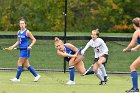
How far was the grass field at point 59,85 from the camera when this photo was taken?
44.5ft

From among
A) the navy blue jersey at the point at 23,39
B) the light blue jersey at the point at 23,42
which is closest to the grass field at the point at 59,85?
the light blue jersey at the point at 23,42

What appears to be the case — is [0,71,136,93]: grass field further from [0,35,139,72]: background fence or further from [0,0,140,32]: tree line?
[0,0,140,32]: tree line

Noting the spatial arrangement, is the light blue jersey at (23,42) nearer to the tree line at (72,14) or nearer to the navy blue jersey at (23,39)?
the navy blue jersey at (23,39)

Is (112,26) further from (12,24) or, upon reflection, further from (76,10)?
(12,24)

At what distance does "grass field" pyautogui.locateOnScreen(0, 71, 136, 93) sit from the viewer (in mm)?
13555

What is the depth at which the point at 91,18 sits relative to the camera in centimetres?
3975

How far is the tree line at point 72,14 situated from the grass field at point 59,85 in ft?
51.0

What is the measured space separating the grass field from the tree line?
15537mm

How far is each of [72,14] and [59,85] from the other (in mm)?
23188

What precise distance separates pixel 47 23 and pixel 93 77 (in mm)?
17424

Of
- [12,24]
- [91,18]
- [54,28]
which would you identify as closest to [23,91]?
[54,28]

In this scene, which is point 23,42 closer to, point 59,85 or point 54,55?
point 59,85

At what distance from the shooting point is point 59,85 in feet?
48.9

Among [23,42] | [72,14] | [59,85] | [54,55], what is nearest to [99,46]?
[59,85]
